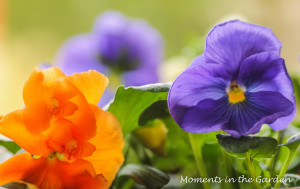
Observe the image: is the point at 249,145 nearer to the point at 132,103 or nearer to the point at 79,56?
the point at 132,103

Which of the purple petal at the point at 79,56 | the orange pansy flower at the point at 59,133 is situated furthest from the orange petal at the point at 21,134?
the purple petal at the point at 79,56

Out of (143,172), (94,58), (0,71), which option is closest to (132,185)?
(143,172)

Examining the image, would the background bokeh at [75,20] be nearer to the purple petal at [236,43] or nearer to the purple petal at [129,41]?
the purple petal at [129,41]

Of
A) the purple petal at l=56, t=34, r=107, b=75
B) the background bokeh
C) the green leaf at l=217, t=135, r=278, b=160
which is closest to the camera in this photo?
the green leaf at l=217, t=135, r=278, b=160

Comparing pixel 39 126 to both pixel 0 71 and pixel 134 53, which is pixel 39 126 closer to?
pixel 134 53

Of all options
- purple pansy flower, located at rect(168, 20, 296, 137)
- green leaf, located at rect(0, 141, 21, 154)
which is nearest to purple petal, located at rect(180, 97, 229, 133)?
purple pansy flower, located at rect(168, 20, 296, 137)

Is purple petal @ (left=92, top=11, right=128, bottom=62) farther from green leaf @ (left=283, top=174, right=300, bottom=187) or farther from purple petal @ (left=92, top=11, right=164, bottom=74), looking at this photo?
green leaf @ (left=283, top=174, right=300, bottom=187)
